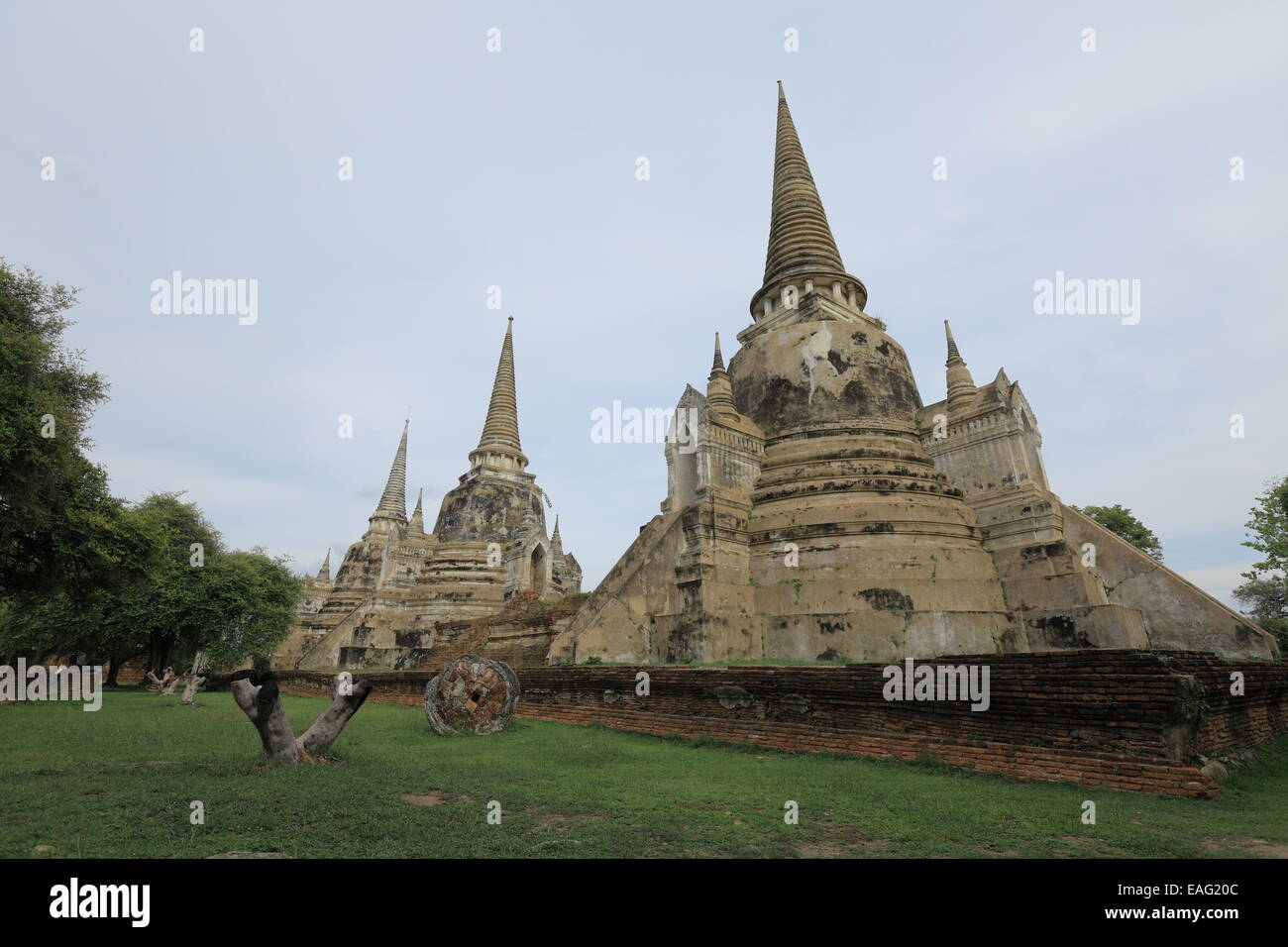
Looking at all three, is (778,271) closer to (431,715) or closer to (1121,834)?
(431,715)

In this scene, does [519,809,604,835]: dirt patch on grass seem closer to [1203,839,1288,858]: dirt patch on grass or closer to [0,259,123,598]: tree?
[1203,839,1288,858]: dirt patch on grass

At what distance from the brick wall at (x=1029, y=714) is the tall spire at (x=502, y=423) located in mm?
23831

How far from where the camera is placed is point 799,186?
24.8 meters

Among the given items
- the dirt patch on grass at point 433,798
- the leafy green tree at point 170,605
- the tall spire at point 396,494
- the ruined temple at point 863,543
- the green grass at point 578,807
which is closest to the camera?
the green grass at point 578,807

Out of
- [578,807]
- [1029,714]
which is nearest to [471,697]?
[578,807]

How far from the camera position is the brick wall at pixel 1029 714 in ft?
21.1

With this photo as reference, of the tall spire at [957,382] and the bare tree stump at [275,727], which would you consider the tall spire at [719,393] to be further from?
the bare tree stump at [275,727]

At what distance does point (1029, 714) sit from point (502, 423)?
98.7 ft

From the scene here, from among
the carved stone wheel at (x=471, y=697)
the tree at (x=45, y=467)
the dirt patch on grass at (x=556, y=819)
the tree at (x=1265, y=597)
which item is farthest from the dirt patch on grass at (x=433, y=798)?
the tree at (x=1265, y=597)

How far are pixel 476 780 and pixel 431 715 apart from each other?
4842mm

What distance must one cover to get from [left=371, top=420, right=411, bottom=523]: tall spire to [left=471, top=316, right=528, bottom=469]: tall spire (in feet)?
39.5

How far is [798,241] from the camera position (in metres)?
23.2

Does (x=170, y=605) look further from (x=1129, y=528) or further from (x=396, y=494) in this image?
(x=1129, y=528)
